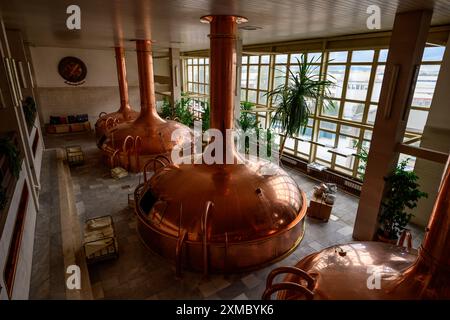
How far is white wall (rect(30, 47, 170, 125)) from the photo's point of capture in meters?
13.8

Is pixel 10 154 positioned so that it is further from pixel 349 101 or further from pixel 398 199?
pixel 349 101

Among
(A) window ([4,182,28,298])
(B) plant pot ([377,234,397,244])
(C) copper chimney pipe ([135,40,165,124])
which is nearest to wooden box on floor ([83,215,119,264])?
(A) window ([4,182,28,298])

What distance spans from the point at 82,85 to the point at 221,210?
A: 45.9 ft

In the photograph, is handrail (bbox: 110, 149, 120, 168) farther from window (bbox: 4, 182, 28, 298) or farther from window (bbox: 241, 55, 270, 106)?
window (bbox: 241, 55, 270, 106)

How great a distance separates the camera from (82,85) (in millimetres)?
14828

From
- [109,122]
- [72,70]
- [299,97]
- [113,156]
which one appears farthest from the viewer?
[72,70]

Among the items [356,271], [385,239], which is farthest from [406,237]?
[356,271]

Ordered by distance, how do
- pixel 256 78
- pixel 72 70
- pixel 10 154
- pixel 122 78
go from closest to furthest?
pixel 10 154
pixel 122 78
pixel 256 78
pixel 72 70

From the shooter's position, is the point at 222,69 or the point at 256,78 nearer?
the point at 222,69

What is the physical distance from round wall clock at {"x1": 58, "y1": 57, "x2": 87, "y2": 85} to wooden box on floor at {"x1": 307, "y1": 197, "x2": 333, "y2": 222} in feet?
46.4

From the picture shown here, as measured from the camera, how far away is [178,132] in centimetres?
941

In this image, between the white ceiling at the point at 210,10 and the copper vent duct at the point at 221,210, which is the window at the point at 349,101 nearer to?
the white ceiling at the point at 210,10

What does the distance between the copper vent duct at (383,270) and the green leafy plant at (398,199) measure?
6.56ft
